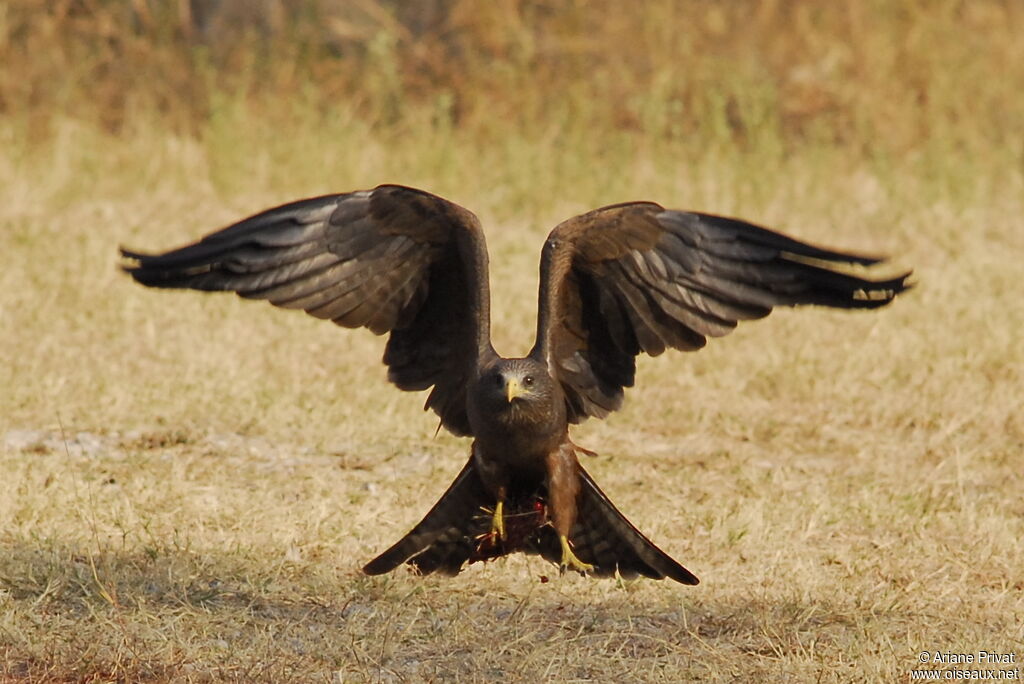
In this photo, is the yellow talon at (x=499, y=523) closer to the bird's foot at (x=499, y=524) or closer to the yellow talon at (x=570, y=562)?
the bird's foot at (x=499, y=524)

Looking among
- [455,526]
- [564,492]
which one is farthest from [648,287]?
[455,526]

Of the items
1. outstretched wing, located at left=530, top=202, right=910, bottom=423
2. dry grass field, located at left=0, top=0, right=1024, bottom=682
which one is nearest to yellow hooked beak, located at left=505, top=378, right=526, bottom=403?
outstretched wing, located at left=530, top=202, right=910, bottom=423

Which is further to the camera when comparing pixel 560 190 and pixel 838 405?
pixel 560 190

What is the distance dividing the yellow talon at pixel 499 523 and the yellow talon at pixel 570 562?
0.60ft

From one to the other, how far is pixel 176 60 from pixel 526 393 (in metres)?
8.69

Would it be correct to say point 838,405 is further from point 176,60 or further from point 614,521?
point 176,60

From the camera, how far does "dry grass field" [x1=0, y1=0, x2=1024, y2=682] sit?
15.7 ft

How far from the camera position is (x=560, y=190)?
1057cm

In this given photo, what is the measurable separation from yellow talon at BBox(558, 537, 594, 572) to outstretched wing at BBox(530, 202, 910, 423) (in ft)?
1.54

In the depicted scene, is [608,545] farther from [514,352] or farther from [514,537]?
[514,352]

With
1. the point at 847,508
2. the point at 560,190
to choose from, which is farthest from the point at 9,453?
the point at 560,190

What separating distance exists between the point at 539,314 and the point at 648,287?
0.35m

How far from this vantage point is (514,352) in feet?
26.3

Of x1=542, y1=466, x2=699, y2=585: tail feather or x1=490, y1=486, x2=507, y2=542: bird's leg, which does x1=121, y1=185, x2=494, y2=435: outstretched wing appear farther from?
x1=542, y1=466, x2=699, y2=585: tail feather
